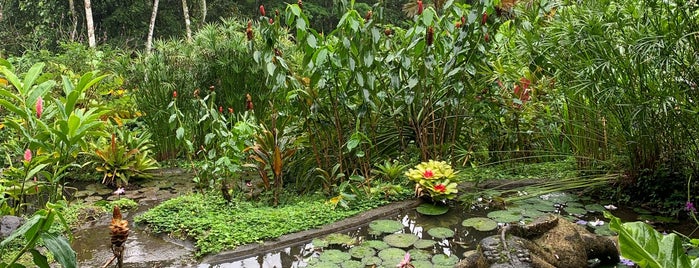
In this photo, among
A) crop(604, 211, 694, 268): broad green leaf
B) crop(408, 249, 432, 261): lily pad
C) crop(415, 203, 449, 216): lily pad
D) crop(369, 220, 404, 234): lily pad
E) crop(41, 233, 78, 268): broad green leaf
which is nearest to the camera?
crop(604, 211, 694, 268): broad green leaf

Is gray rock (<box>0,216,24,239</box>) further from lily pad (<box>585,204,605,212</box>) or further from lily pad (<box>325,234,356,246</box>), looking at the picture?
lily pad (<box>585,204,605,212</box>)

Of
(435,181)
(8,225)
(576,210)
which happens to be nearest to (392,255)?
(435,181)

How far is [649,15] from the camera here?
8.84ft

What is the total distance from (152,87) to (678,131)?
14.5 ft

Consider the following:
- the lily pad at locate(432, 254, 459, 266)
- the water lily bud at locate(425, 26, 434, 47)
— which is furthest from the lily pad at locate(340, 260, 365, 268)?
the water lily bud at locate(425, 26, 434, 47)

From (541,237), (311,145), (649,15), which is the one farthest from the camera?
(311,145)

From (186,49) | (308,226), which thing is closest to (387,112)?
(308,226)

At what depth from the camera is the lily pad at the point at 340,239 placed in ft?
9.43

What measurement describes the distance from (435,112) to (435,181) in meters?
0.73

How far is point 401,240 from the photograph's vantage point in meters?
2.86

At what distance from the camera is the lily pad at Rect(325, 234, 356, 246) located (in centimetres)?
287

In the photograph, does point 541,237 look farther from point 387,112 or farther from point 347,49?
point 387,112

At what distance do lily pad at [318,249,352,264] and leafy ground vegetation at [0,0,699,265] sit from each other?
59 centimetres

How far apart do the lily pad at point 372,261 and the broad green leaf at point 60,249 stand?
1.34m
